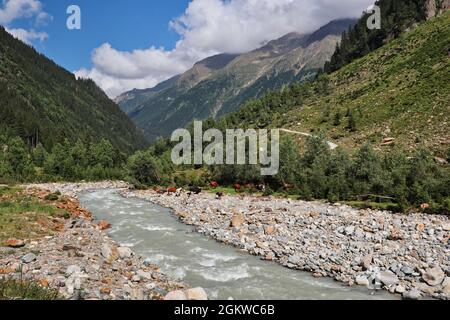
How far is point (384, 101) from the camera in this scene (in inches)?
3255

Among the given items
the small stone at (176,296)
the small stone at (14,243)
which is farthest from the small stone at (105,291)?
the small stone at (14,243)

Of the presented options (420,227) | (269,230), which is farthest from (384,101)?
(269,230)

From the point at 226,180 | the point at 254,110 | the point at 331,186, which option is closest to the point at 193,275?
the point at 331,186

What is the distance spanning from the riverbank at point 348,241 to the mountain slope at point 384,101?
29442 mm

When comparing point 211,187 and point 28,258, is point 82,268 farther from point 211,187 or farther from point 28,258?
point 211,187

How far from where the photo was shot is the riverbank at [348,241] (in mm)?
19969

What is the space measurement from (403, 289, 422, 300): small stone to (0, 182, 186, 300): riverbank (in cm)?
1116

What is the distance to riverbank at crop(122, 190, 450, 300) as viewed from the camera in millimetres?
19969

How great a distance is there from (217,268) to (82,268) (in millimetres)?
7957

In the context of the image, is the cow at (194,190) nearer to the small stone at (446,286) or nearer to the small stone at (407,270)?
the small stone at (407,270)

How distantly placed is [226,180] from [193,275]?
1795 inches

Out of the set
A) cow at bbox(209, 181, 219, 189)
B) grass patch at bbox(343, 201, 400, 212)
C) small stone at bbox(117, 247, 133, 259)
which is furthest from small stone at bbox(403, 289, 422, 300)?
cow at bbox(209, 181, 219, 189)

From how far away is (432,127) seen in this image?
61.9m
